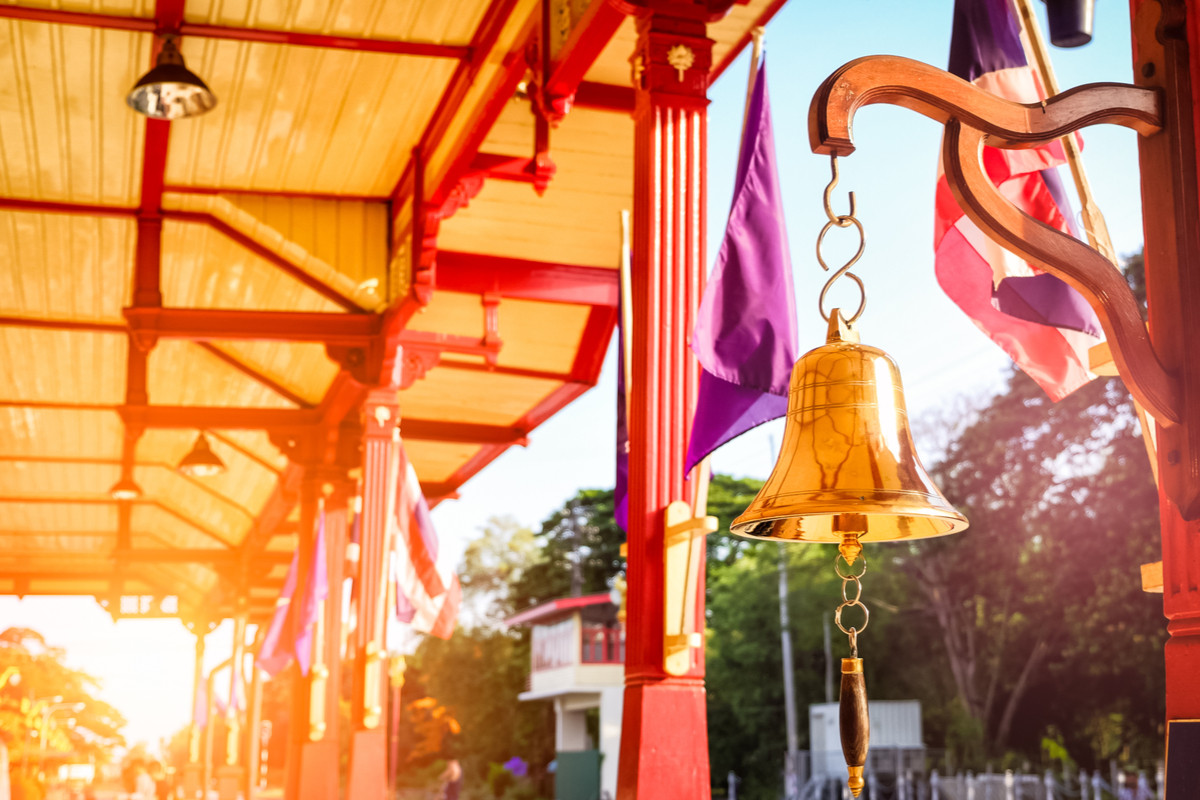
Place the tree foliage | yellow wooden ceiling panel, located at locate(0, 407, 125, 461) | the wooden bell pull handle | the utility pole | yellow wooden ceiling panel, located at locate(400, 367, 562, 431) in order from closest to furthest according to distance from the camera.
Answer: the wooden bell pull handle
yellow wooden ceiling panel, located at locate(400, 367, 562, 431)
yellow wooden ceiling panel, located at locate(0, 407, 125, 461)
the tree foliage
the utility pole

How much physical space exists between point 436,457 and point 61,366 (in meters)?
4.27

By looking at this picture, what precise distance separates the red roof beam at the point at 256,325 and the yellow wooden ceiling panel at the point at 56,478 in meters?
7.66

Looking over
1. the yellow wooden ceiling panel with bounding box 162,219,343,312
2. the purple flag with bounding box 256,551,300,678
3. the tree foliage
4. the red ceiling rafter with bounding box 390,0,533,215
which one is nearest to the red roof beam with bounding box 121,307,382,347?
the yellow wooden ceiling panel with bounding box 162,219,343,312

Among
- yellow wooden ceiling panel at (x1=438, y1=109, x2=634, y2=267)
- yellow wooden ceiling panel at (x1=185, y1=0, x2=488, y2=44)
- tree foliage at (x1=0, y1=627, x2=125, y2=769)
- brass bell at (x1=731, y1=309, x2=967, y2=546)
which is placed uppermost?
yellow wooden ceiling panel at (x1=185, y1=0, x2=488, y2=44)

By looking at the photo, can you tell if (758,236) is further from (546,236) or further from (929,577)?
(929,577)

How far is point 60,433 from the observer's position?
1443cm

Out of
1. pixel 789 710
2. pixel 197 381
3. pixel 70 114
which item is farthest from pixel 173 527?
pixel 789 710

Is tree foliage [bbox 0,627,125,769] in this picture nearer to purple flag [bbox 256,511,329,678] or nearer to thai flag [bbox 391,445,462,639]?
purple flag [bbox 256,511,329,678]

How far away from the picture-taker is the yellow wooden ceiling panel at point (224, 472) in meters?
14.9

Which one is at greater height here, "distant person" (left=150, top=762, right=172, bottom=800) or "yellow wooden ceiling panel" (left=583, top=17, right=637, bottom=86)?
"yellow wooden ceiling panel" (left=583, top=17, right=637, bottom=86)

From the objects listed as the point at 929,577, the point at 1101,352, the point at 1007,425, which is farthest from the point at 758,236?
the point at 929,577

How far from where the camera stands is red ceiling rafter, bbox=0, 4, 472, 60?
21.7 feet

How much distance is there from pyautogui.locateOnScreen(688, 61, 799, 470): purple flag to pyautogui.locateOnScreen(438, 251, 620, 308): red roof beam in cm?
529

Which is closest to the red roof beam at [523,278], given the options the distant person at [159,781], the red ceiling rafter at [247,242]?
the red ceiling rafter at [247,242]
